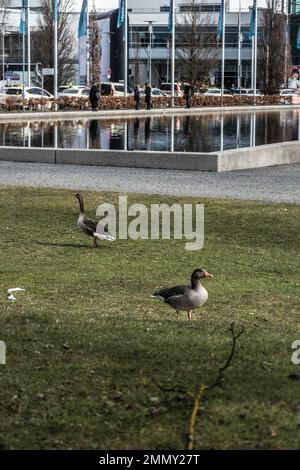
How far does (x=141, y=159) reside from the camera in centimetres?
2281

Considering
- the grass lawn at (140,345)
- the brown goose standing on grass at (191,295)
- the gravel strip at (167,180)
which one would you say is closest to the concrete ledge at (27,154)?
the gravel strip at (167,180)

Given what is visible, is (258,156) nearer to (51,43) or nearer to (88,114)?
(88,114)

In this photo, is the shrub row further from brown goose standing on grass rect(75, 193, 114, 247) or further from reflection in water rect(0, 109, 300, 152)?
brown goose standing on grass rect(75, 193, 114, 247)

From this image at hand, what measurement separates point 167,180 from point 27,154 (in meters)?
5.31

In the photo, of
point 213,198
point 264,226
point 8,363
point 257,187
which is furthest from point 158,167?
point 8,363

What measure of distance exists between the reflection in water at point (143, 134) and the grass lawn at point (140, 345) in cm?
1600

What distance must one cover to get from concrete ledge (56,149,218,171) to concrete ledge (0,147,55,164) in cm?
24

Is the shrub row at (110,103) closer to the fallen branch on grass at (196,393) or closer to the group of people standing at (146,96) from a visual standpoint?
the group of people standing at (146,96)

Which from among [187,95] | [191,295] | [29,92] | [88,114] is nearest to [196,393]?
[191,295]

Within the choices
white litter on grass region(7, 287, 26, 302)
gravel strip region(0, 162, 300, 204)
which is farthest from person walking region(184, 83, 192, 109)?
white litter on grass region(7, 287, 26, 302)

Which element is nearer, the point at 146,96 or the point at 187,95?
the point at 146,96

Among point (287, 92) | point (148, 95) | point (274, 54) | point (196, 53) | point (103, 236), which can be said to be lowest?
point (103, 236)

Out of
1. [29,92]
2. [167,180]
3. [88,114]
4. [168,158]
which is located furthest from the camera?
[29,92]

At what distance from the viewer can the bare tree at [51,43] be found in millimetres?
75812
